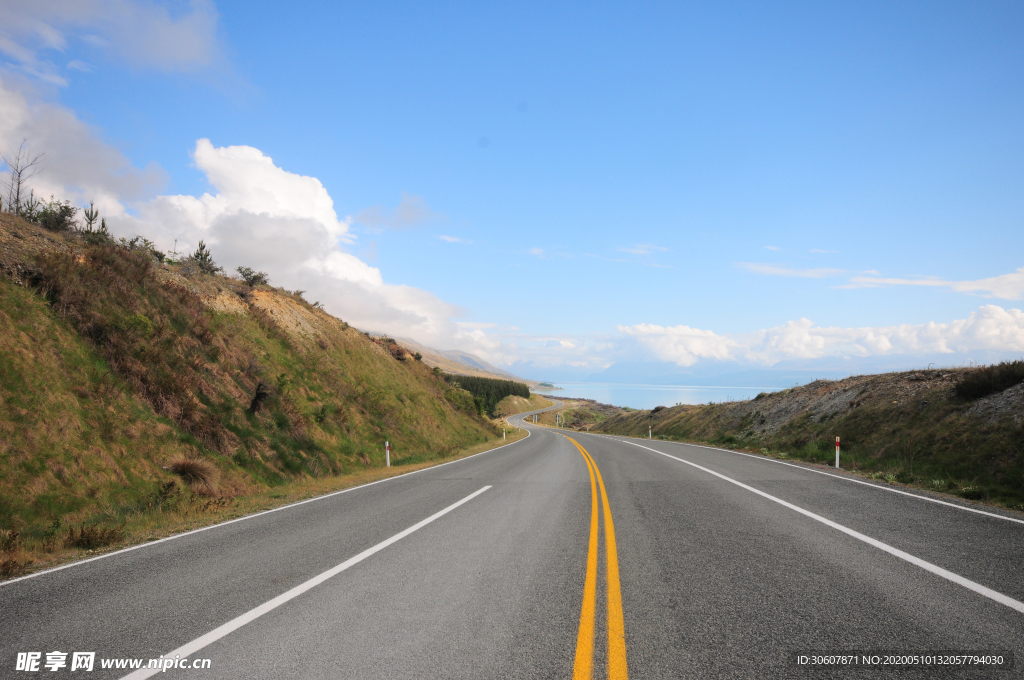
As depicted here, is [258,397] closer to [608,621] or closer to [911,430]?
[608,621]

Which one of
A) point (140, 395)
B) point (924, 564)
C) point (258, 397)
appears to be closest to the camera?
point (924, 564)

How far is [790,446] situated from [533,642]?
2377cm

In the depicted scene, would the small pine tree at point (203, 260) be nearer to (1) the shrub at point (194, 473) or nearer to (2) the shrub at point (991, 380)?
(1) the shrub at point (194, 473)

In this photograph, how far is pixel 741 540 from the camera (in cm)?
663

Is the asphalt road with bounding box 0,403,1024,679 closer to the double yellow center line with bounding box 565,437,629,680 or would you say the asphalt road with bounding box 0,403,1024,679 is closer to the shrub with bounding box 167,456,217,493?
the double yellow center line with bounding box 565,437,629,680

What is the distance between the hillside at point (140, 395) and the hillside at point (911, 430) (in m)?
17.3

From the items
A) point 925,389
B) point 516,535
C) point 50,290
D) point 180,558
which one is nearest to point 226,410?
point 50,290

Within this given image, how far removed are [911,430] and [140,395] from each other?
23784 millimetres

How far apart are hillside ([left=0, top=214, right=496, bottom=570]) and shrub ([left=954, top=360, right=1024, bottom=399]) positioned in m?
21.4

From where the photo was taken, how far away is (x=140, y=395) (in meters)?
12.3

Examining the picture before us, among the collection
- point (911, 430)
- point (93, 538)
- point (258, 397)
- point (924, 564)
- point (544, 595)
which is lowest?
point (93, 538)

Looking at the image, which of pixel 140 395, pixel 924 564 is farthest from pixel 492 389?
pixel 924 564

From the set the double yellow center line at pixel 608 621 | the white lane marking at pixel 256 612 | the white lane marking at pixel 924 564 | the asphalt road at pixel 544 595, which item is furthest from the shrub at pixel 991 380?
the white lane marking at pixel 256 612

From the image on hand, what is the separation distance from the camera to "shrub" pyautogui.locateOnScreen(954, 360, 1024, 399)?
15062 millimetres
